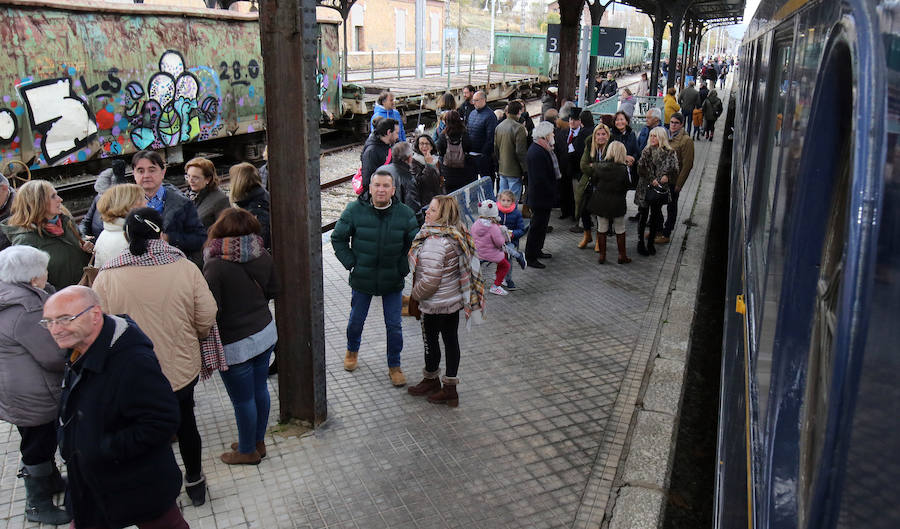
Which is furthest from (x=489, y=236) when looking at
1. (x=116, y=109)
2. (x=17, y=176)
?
(x=116, y=109)

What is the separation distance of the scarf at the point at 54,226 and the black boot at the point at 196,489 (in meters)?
1.81

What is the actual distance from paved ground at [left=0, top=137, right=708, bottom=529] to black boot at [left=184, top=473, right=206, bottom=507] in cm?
6

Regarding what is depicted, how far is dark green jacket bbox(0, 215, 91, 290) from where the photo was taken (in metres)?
4.53

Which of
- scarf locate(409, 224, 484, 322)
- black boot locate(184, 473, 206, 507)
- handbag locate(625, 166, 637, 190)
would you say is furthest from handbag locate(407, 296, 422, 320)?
handbag locate(625, 166, 637, 190)

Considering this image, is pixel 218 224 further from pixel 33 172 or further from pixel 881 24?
pixel 33 172

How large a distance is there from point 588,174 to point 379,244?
441 cm

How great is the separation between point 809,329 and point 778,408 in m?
0.21

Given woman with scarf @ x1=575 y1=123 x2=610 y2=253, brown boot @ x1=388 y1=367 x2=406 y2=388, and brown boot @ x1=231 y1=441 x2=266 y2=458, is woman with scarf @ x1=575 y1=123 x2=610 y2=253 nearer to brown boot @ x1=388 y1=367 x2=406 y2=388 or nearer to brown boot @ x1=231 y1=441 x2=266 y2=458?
brown boot @ x1=388 y1=367 x2=406 y2=388

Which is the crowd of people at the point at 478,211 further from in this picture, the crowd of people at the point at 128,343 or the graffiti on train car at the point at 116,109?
the graffiti on train car at the point at 116,109

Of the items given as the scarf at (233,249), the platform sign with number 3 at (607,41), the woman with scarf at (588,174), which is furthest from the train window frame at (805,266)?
the platform sign with number 3 at (607,41)

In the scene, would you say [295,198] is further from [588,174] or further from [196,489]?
[588,174]

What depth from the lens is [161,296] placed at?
3611 millimetres

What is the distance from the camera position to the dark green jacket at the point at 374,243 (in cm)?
522

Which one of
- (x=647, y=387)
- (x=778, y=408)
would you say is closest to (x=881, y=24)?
(x=778, y=408)
